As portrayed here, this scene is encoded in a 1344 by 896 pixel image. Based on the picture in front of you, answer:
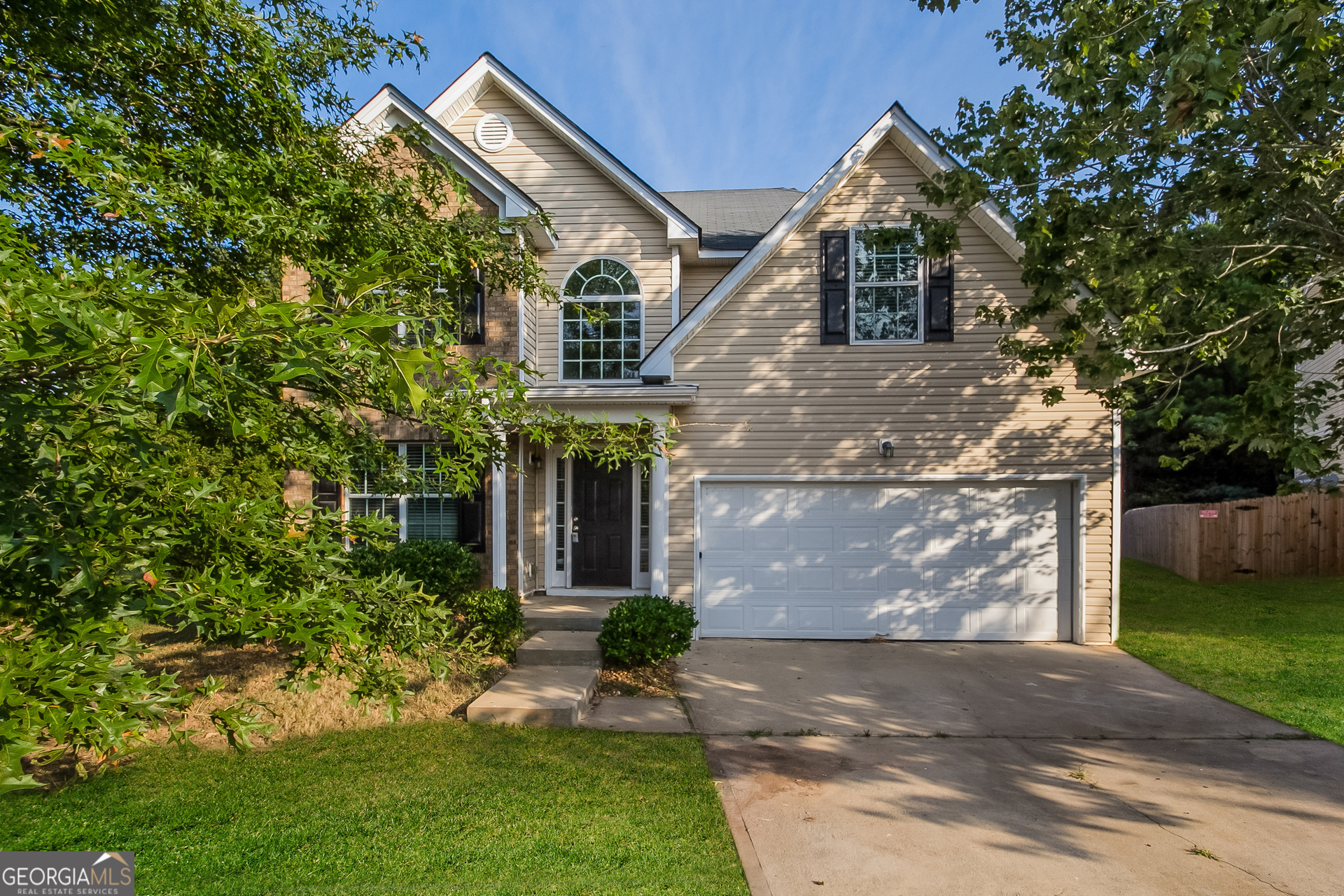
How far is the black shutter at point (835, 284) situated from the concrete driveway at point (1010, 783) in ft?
14.4

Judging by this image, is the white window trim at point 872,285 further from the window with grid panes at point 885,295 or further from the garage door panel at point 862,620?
the garage door panel at point 862,620

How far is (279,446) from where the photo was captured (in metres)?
3.87

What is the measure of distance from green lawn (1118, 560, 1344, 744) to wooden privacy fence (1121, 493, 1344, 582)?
37cm

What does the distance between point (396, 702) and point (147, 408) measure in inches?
57.2

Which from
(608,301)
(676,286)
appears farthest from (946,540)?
(608,301)

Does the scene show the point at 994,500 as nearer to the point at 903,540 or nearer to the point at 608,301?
the point at 903,540

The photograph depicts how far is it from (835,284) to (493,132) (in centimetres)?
588

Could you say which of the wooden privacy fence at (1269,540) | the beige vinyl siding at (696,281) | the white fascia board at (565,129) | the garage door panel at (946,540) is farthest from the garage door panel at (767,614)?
the wooden privacy fence at (1269,540)

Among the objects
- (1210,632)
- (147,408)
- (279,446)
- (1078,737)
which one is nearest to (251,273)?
(279,446)

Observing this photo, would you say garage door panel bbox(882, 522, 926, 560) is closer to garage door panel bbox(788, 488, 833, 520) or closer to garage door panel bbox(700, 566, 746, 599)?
garage door panel bbox(788, 488, 833, 520)

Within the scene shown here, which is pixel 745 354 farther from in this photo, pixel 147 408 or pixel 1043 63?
pixel 147 408

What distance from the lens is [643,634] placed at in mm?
7449

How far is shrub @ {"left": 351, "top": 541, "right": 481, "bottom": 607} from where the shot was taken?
28.6ft

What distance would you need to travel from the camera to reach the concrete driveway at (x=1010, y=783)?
3.82 meters
